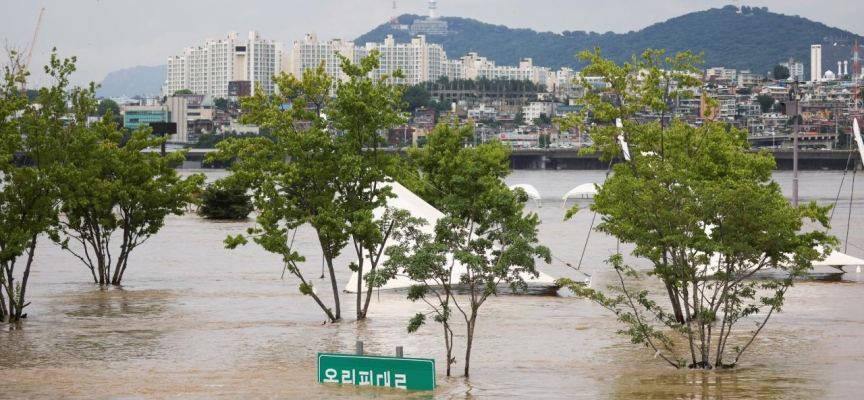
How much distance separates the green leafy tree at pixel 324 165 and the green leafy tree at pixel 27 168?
4497 millimetres

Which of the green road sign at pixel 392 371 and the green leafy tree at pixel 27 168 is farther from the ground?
the green leafy tree at pixel 27 168

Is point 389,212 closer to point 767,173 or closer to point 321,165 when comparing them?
point 321,165

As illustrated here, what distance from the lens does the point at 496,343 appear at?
28.6 meters

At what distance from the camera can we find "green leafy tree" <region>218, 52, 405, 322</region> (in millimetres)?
29078

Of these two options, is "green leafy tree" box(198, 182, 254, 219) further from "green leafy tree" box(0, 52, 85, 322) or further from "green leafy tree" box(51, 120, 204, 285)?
"green leafy tree" box(0, 52, 85, 322)

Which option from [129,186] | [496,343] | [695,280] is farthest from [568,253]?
[695,280]

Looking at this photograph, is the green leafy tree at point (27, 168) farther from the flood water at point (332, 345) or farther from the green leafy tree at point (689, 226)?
the green leafy tree at point (689, 226)

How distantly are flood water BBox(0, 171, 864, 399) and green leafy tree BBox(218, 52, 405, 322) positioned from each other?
236cm

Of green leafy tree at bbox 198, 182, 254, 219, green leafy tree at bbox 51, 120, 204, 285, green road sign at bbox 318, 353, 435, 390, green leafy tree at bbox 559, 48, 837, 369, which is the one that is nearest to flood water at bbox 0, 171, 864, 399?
green road sign at bbox 318, 353, 435, 390

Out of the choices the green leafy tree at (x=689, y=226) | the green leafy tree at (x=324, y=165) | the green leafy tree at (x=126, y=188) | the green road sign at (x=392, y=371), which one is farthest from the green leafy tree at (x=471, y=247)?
the green leafy tree at (x=126, y=188)

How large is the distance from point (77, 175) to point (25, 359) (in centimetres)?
612

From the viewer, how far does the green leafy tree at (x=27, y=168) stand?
2889 centimetres

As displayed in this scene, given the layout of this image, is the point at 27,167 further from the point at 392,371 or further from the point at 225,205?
the point at 225,205

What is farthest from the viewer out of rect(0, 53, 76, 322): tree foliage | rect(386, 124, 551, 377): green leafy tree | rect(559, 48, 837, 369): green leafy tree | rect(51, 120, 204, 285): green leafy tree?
rect(51, 120, 204, 285): green leafy tree
